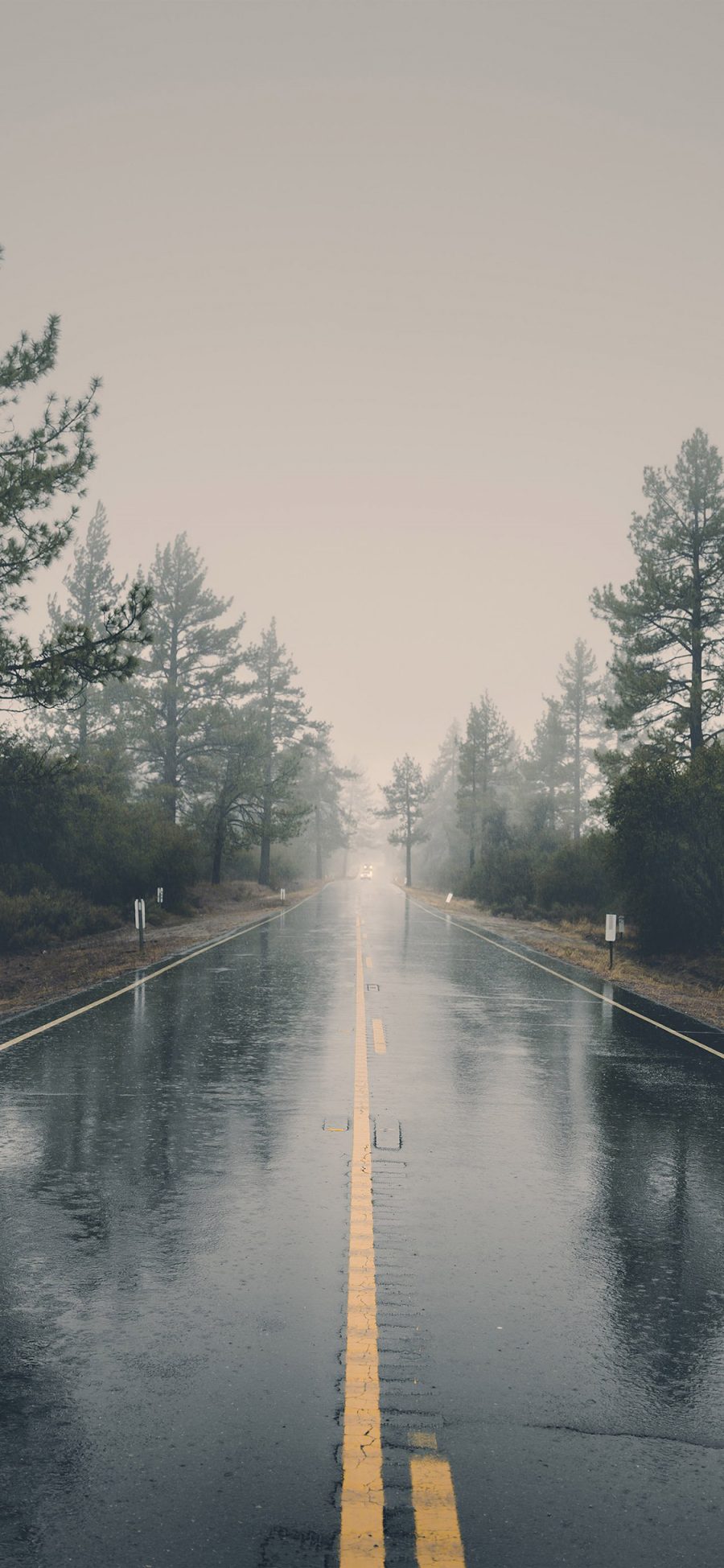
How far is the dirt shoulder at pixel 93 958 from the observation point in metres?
18.1

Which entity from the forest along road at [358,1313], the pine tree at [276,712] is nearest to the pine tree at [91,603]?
the pine tree at [276,712]

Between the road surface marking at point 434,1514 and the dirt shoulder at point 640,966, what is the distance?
12.9m

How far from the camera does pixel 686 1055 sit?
41.9ft

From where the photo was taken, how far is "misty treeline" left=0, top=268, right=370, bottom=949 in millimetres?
20531

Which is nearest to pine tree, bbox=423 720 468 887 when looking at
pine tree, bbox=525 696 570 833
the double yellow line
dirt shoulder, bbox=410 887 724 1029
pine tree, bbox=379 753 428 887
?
pine tree, bbox=379 753 428 887

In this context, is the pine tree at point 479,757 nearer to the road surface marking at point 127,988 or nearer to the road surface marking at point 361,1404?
the road surface marking at point 127,988

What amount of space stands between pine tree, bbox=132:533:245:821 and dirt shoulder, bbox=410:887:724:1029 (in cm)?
1654

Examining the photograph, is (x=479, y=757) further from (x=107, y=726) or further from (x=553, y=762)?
(x=107, y=726)

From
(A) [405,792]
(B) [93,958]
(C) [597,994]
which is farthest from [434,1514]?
(A) [405,792]

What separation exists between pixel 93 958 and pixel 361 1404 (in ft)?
64.4

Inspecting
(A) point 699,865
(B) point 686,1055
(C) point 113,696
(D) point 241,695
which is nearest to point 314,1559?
(B) point 686,1055

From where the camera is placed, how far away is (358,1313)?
5.17 metres

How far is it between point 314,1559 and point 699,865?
23.8m

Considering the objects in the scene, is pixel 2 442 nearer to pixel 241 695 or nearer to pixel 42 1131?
pixel 42 1131
